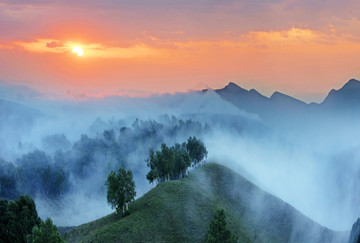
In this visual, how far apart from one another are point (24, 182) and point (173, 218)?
138 metres

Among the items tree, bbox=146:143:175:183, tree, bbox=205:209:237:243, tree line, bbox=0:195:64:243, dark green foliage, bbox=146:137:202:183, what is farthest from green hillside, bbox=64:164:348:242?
tree, bbox=205:209:237:243

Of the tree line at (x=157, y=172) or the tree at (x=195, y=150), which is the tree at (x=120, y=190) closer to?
the tree line at (x=157, y=172)

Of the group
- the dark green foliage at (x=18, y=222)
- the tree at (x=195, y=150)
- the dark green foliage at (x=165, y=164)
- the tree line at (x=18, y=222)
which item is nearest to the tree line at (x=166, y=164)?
the dark green foliage at (x=165, y=164)

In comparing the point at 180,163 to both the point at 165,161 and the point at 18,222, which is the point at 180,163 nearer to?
the point at 165,161

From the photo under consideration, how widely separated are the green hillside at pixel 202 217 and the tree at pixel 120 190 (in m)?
3.86

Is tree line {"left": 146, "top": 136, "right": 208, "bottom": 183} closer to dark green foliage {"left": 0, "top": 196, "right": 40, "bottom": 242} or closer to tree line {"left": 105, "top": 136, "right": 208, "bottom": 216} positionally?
tree line {"left": 105, "top": 136, "right": 208, "bottom": 216}

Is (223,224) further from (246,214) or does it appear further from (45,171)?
(45,171)

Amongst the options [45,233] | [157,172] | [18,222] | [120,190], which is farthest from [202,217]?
[18,222]

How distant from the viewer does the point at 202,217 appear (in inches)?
3556

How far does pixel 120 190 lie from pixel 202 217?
83.2 feet

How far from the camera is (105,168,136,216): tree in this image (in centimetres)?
8469

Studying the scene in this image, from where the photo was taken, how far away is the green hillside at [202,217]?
78.0 m

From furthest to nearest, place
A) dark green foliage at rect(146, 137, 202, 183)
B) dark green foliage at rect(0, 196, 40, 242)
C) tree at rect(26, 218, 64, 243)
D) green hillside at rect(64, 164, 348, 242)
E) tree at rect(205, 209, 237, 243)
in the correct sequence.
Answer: dark green foliage at rect(146, 137, 202, 183) → dark green foliage at rect(0, 196, 40, 242) → green hillside at rect(64, 164, 348, 242) → tree at rect(205, 209, 237, 243) → tree at rect(26, 218, 64, 243)

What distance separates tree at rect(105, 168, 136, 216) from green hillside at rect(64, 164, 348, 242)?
12.7 feet
